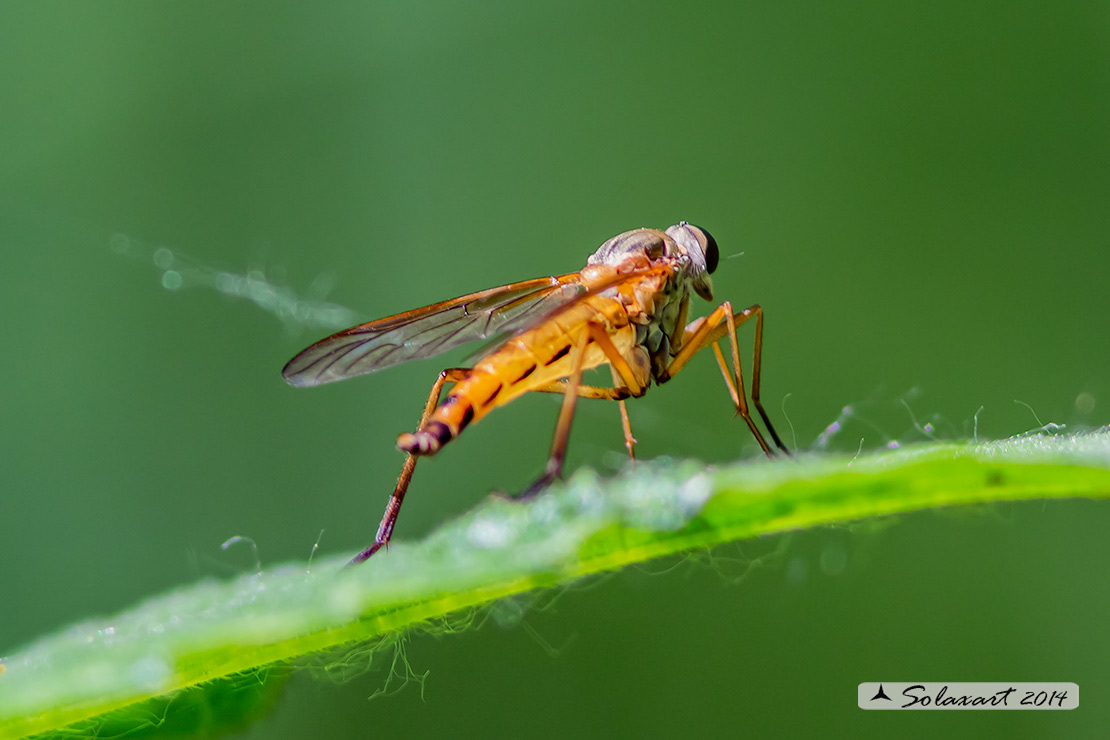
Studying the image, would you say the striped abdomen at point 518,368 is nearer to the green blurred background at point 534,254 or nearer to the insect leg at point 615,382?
the insect leg at point 615,382

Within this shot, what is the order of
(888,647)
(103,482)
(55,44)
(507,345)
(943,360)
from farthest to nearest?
1. (55,44)
2. (103,482)
3. (943,360)
4. (888,647)
5. (507,345)

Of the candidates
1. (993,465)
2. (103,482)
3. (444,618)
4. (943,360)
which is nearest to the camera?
(993,465)

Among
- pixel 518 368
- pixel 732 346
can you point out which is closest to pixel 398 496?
pixel 518 368

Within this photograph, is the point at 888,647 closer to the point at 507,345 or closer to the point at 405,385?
the point at 507,345

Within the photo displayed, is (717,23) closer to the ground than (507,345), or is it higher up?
higher up

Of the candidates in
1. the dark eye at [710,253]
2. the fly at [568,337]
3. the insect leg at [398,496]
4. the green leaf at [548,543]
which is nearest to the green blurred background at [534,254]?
the dark eye at [710,253]

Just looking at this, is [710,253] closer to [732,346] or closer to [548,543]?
[732,346]

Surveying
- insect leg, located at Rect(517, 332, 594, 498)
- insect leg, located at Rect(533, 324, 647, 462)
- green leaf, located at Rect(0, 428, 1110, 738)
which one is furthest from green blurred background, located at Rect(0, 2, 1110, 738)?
green leaf, located at Rect(0, 428, 1110, 738)

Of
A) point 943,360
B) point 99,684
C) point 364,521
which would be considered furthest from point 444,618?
point 943,360
